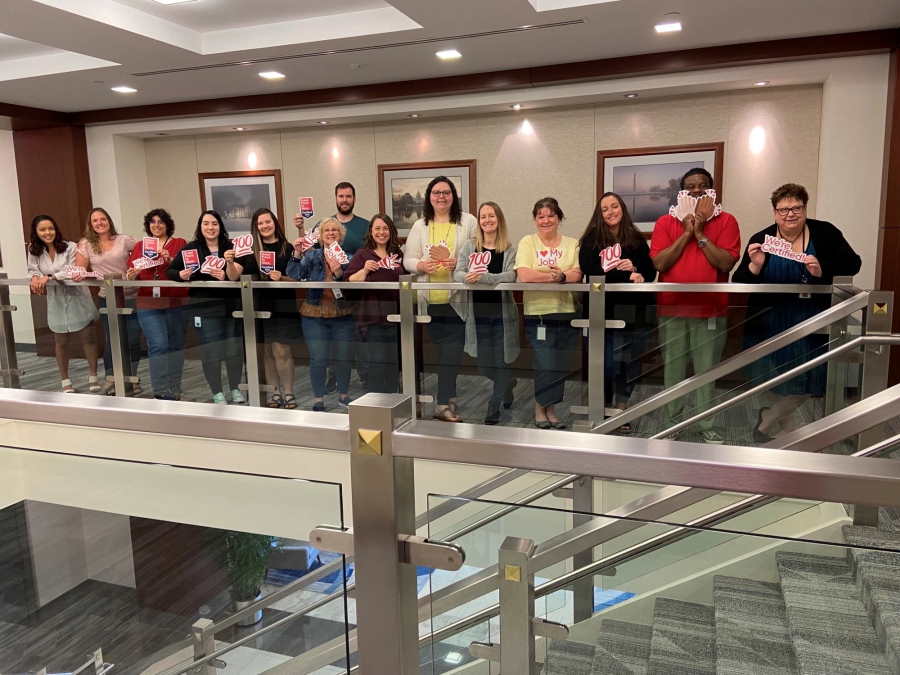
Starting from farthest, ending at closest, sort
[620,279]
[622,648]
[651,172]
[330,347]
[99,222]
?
[651,172], [99,222], [330,347], [620,279], [622,648]

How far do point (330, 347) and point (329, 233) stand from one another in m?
A: 0.92

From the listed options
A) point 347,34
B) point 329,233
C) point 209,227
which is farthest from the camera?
point 347,34

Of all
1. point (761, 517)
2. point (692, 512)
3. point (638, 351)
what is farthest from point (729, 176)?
point (761, 517)

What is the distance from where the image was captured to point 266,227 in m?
5.24

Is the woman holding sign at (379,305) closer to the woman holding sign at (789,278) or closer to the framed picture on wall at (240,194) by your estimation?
the woman holding sign at (789,278)

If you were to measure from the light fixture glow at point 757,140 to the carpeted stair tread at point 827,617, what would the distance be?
6.77m

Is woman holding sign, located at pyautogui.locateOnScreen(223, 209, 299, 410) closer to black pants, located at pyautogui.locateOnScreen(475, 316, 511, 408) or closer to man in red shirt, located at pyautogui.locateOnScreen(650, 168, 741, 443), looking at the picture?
black pants, located at pyautogui.locateOnScreen(475, 316, 511, 408)

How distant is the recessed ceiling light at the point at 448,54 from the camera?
6.09 m

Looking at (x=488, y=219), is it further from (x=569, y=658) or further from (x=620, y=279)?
(x=569, y=658)

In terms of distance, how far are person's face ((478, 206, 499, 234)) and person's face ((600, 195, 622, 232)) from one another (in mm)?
715

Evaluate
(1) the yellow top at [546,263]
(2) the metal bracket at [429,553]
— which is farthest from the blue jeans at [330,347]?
(2) the metal bracket at [429,553]

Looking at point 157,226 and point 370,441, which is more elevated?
point 157,226

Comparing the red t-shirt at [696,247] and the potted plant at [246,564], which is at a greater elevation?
the red t-shirt at [696,247]

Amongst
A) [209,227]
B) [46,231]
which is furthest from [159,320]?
[46,231]
